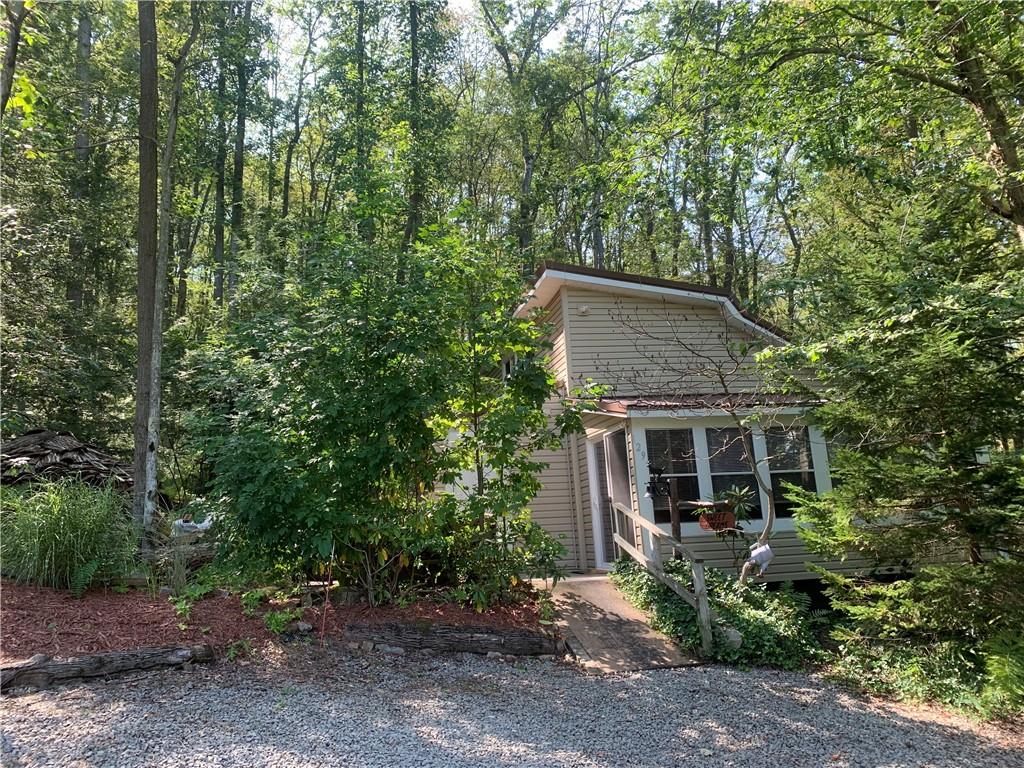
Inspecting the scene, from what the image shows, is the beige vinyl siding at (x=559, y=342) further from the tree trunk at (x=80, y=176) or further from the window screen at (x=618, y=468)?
the tree trunk at (x=80, y=176)

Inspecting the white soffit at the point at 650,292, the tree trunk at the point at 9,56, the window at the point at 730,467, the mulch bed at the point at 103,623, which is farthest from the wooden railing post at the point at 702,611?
the tree trunk at the point at 9,56

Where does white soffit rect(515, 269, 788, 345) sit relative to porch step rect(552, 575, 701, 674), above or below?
above

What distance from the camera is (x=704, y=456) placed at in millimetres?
8891

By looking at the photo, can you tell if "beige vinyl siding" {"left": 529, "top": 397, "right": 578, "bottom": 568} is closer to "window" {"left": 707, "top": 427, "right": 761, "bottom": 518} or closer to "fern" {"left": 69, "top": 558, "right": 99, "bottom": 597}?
"window" {"left": 707, "top": 427, "right": 761, "bottom": 518}

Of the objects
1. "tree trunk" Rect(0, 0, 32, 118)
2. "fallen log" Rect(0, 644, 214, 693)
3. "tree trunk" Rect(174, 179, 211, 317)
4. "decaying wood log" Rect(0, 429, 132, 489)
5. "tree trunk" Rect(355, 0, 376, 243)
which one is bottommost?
"fallen log" Rect(0, 644, 214, 693)

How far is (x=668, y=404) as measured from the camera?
8.45 m

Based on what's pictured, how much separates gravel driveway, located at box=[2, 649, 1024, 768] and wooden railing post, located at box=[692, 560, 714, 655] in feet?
1.63

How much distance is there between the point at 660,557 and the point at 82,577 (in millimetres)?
6375

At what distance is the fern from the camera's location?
234 inches

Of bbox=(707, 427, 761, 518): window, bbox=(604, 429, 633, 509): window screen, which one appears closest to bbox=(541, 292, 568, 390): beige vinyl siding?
bbox=(604, 429, 633, 509): window screen

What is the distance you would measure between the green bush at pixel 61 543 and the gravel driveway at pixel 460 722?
2009 millimetres

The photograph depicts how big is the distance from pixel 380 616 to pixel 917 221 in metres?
7.69

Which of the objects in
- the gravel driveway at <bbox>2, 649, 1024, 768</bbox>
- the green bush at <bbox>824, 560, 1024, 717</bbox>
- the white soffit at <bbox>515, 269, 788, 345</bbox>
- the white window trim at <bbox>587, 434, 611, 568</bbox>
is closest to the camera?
the gravel driveway at <bbox>2, 649, 1024, 768</bbox>

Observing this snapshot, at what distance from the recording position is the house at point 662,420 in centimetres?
862
